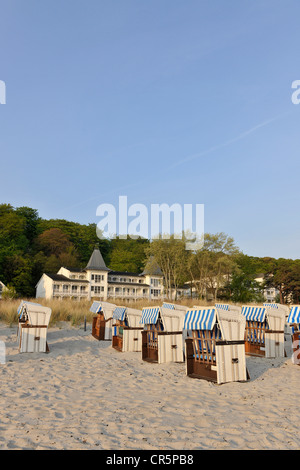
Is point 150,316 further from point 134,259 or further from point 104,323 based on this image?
point 134,259

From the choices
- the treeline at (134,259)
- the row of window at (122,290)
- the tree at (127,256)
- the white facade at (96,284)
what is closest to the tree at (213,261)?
the treeline at (134,259)

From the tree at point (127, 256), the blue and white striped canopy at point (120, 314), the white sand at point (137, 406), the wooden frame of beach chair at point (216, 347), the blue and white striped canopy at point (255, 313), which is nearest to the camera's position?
the white sand at point (137, 406)

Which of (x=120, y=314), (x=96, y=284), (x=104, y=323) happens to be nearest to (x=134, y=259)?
(x=96, y=284)

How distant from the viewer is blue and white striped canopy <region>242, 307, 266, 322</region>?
16344 mm

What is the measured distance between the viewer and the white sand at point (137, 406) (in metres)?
6.14

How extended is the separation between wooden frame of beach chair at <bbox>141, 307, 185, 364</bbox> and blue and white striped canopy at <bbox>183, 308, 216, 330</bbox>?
8.17 ft

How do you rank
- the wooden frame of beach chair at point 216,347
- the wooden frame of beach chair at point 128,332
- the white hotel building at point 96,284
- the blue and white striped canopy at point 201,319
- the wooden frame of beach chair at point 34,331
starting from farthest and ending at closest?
1. the white hotel building at point 96,284
2. the wooden frame of beach chair at point 128,332
3. the wooden frame of beach chair at point 34,331
4. the blue and white striped canopy at point 201,319
5. the wooden frame of beach chair at point 216,347

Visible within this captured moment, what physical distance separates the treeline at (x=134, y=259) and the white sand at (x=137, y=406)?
136ft

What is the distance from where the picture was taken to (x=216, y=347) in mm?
10789

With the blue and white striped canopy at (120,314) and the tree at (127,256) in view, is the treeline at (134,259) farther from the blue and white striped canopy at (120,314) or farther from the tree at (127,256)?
the blue and white striped canopy at (120,314)

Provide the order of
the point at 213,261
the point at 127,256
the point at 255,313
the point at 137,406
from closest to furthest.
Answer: the point at 137,406, the point at 255,313, the point at 213,261, the point at 127,256

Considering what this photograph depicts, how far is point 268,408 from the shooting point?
829cm

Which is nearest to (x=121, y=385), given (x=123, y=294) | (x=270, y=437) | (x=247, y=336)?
(x=270, y=437)

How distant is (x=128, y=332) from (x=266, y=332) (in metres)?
6.30
